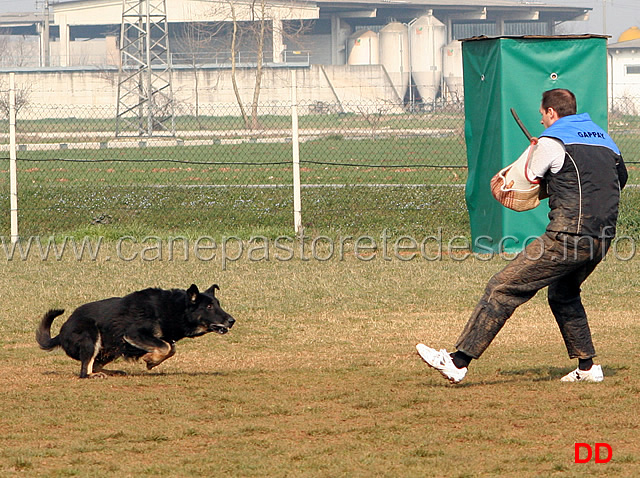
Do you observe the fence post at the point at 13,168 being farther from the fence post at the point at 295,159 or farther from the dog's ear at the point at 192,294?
the dog's ear at the point at 192,294

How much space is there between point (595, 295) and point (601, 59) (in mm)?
3889

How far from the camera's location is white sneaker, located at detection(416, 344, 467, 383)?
599 cm

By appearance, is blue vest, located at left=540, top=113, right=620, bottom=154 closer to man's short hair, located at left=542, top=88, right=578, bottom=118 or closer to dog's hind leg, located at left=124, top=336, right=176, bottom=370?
man's short hair, located at left=542, top=88, right=578, bottom=118

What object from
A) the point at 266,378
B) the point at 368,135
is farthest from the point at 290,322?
the point at 368,135

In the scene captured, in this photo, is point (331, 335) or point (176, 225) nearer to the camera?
point (331, 335)

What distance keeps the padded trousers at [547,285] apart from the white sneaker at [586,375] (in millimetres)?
119

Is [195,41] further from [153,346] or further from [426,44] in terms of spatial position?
[153,346]

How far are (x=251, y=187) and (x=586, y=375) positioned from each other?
1252 centimetres

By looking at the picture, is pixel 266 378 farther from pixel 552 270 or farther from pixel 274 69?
pixel 274 69

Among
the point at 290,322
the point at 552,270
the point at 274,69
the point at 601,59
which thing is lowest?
the point at 290,322

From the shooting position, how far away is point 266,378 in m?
6.59

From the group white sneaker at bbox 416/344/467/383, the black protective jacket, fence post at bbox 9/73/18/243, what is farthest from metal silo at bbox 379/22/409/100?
white sneaker at bbox 416/344/467/383

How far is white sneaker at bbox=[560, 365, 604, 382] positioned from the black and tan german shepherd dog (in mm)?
2407

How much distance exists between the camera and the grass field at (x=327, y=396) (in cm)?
458
